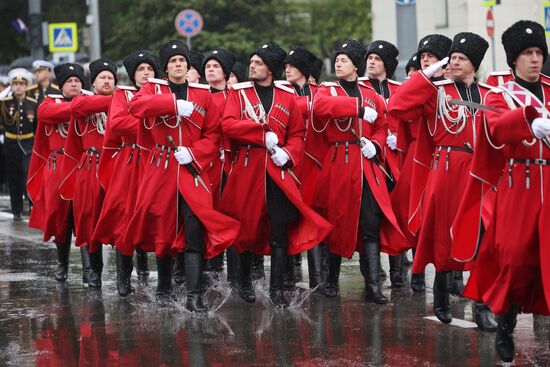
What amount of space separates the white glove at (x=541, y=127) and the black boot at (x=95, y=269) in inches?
211

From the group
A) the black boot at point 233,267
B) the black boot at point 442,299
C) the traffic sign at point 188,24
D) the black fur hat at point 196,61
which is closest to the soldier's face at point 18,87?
the traffic sign at point 188,24

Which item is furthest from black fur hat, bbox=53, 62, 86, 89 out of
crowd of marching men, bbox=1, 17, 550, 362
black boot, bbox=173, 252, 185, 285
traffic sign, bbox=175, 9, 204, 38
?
traffic sign, bbox=175, 9, 204, 38

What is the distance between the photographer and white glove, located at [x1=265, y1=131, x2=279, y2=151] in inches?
424

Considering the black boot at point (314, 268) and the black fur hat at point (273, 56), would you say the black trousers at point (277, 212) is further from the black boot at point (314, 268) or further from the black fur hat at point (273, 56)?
the black boot at point (314, 268)

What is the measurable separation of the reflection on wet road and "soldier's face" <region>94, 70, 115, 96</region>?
169 centimetres

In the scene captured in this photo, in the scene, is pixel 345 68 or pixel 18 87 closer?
pixel 345 68

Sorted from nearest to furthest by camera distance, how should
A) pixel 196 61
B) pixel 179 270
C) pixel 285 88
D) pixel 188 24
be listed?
pixel 285 88
pixel 179 270
pixel 196 61
pixel 188 24

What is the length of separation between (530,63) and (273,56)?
3.02 meters

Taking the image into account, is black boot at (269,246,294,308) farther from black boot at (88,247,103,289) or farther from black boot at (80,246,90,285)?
black boot at (80,246,90,285)

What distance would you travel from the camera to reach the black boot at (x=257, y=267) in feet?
42.0

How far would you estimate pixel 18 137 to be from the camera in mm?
20297

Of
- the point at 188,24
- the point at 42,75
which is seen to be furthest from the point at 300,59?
the point at 188,24

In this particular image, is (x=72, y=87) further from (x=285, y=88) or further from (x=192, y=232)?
(x=192, y=232)

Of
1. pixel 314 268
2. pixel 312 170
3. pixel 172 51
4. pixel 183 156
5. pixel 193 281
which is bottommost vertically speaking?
pixel 314 268
